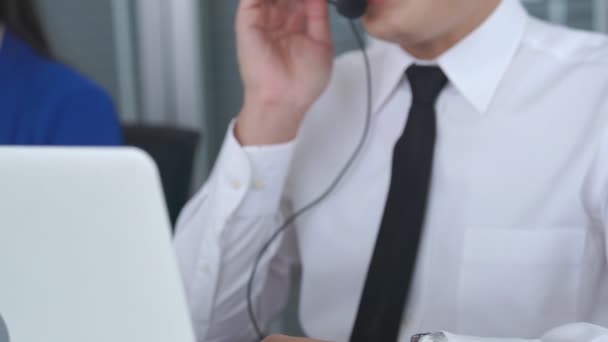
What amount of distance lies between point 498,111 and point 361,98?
0.24 m

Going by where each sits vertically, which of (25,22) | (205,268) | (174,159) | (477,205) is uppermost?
(25,22)

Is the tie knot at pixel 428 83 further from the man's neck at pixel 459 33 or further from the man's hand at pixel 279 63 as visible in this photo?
the man's hand at pixel 279 63

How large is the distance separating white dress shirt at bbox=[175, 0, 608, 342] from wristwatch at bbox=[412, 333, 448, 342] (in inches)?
16.2

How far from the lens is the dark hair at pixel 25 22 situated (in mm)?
1751

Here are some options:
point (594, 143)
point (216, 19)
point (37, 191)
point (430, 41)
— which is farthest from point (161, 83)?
point (37, 191)

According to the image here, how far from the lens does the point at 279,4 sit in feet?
4.25

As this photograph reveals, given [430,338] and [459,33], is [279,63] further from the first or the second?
[430,338]

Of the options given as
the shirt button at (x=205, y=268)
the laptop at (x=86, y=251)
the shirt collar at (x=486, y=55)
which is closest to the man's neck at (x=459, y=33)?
the shirt collar at (x=486, y=55)

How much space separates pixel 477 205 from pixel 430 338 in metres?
0.51

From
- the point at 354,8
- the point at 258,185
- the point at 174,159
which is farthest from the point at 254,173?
the point at 174,159

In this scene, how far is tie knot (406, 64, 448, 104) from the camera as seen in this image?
1161 millimetres

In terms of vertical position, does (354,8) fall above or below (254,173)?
above

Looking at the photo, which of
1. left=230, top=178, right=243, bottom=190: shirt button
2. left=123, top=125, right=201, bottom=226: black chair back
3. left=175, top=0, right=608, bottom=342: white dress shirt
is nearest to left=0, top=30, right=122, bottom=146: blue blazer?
left=123, top=125, right=201, bottom=226: black chair back

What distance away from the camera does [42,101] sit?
1.67m
